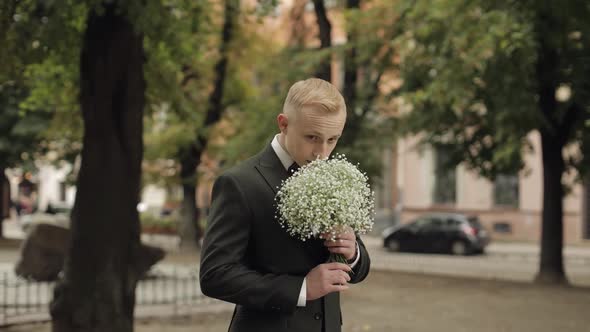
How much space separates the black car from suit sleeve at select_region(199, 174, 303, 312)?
24.7 metres

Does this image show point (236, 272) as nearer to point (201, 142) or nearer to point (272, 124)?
point (272, 124)

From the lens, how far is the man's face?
2.41 metres

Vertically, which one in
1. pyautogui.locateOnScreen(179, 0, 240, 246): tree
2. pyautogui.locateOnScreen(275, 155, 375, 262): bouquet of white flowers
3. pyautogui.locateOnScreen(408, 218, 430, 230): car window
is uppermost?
pyautogui.locateOnScreen(179, 0, 240, 246): tree

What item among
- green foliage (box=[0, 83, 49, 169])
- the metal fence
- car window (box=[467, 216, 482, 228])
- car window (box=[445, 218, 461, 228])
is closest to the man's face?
the metal fence

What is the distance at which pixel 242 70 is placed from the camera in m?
24.6

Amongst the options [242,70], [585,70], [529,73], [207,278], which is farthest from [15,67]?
[242,70]

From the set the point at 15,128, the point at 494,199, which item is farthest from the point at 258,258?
the point at 494,199

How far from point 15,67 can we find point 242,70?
634 inches

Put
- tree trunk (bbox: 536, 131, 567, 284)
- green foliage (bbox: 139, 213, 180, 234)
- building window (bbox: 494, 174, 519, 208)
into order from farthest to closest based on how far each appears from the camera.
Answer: building window (bbox: 494, 174, 519, 208) < green foliage (bbox: 139, 213, 180, 234) < tree trunk (bbox: 536, 131, 567, 284)

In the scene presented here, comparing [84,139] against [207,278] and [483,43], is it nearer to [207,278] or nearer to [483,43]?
[207,278]

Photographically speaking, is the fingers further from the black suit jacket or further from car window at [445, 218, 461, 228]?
car window at [445, 218, 461, 228]

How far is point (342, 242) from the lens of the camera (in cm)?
242

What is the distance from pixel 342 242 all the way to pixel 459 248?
2485 centimetres

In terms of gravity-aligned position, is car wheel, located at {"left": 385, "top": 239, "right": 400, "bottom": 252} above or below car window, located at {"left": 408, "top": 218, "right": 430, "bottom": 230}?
below
